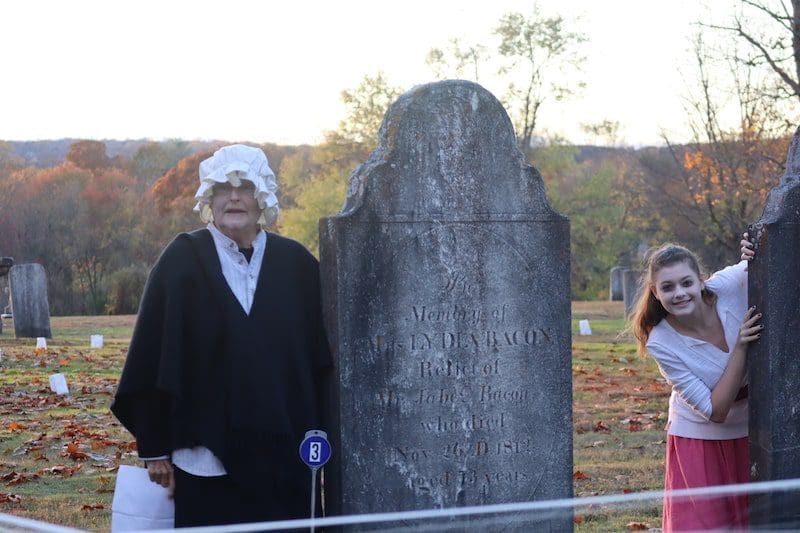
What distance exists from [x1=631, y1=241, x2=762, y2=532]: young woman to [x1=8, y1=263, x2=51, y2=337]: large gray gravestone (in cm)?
1802

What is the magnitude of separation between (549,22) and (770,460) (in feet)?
112

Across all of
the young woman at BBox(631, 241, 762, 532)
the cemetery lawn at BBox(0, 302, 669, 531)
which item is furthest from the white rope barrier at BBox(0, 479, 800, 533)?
the young woman at BBox(631, 241, 762, 532)

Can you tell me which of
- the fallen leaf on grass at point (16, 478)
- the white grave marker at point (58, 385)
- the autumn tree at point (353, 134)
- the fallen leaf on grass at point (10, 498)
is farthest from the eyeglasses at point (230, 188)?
the autumn tree at point (353, 134)

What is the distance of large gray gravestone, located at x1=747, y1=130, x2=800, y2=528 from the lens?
507 centimetres

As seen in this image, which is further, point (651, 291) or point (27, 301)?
point (27, 301)

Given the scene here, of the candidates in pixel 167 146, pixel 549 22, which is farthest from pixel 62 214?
pixel 549 22

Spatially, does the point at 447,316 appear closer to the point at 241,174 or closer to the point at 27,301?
the point at 241,174

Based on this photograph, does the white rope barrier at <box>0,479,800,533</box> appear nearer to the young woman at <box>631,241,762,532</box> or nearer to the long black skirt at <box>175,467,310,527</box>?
the long black skirt at <box>175,467,310,527</box>

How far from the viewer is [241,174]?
4.68 metres

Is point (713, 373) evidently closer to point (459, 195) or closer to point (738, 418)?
point (738, 418)

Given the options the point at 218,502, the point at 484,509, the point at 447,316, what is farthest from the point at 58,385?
the point at 484,509

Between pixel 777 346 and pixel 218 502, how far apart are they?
2.63 metres

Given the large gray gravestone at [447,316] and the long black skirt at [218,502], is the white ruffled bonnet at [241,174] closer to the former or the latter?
the large gray gravestone at [447,316]

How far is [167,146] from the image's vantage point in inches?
2431
